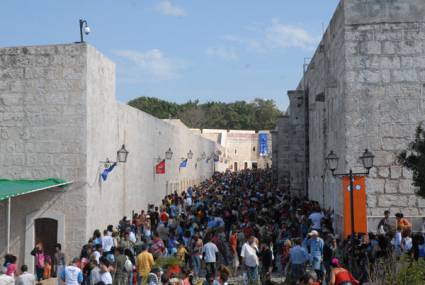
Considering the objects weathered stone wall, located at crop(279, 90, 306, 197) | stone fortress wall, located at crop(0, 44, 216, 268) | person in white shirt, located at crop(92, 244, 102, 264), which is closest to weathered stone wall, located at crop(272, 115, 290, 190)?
weathered stone wall, located at crop(279, 90, 306, 197)

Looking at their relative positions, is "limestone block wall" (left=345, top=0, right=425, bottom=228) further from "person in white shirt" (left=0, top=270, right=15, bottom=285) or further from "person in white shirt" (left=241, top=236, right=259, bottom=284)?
"person in white shirt" (left=0, top=270, right=15, bottom=285)

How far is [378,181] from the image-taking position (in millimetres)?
15094

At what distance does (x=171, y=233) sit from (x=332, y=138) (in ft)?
21.1

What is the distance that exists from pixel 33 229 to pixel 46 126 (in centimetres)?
275

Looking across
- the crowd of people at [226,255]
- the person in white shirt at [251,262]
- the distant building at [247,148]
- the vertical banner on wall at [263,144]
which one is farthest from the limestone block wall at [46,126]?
the vertical banner on wall at [263,144]

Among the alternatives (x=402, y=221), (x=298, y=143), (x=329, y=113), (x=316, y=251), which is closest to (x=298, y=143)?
(x=298, y=143)

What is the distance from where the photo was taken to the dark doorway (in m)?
14.9

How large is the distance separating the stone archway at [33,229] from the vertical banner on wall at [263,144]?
6894cm

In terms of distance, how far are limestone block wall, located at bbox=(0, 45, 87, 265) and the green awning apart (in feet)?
0.90

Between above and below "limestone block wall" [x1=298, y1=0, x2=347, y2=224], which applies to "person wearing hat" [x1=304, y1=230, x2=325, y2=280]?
below

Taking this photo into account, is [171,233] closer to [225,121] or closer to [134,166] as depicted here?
[134,166]

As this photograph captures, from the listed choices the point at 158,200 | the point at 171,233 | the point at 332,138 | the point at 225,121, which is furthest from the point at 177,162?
the point at 225,121

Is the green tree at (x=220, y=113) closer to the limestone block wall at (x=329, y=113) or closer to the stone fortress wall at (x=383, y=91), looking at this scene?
the limestone block wall at (x=329, y=113)

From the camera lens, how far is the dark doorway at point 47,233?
48.9ft
